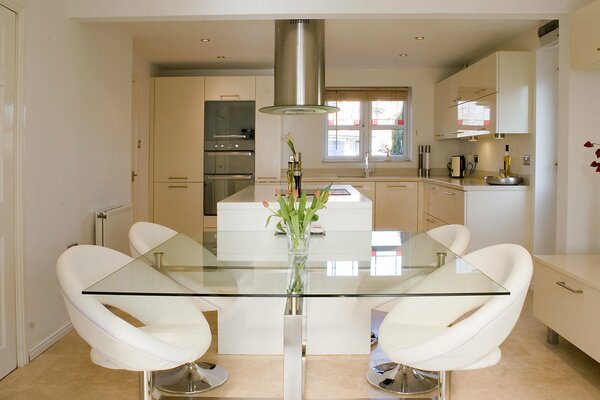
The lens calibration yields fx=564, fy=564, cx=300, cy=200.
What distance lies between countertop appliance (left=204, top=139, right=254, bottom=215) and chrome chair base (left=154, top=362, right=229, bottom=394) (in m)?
3.95

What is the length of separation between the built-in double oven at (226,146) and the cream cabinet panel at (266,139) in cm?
9

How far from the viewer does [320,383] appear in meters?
2.93

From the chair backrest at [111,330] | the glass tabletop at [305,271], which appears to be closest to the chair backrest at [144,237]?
the glass tabletop at [305,271]

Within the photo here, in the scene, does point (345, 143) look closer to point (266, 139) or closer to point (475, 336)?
point (266, 139)

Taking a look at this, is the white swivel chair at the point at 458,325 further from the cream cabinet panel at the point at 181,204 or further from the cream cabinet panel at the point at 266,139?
the cream cabinet panel at the point at 181,204

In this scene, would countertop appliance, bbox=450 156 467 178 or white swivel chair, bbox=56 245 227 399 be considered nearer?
white swivel chair, bbox=56 245 227 399

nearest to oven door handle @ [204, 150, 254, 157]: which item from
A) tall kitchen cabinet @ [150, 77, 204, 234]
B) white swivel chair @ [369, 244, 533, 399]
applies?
tall kitchen cabinet @ [150, 77, 204, 234]

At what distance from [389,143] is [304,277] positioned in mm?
5708

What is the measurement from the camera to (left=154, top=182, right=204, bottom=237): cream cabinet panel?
6.92 metres

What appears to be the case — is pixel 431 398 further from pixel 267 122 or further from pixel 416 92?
pixel 416 92

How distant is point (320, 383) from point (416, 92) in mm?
5172

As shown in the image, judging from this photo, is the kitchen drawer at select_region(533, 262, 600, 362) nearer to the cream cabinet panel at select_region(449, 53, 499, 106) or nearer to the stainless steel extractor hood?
the stainless steel extractor hood

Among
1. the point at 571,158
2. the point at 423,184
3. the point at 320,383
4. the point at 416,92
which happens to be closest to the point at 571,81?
the point at 571,158

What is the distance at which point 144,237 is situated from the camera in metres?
3.15
